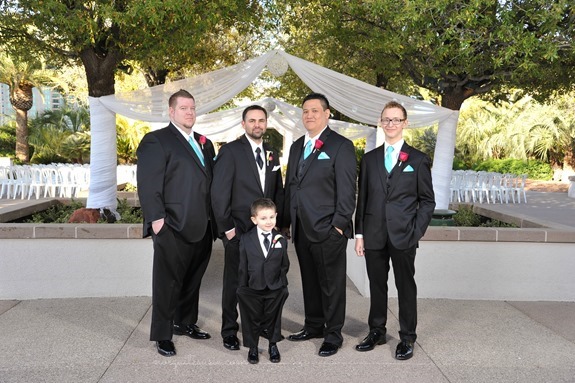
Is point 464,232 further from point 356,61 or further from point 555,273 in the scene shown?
point 356,61

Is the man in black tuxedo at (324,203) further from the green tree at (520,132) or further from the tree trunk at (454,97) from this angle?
the green tree at (520,132)

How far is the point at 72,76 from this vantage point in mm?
25219

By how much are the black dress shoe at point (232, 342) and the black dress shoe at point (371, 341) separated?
37.4 inches

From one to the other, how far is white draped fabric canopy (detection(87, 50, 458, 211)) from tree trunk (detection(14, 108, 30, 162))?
19.0m

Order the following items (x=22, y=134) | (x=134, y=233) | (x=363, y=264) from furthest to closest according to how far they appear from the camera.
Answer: (x=22, y=134)
(x=363, y=264)
(x=134, y=233)

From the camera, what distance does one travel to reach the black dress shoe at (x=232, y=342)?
14.8 feet

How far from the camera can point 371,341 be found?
457cm

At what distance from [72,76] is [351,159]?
23.6 meters

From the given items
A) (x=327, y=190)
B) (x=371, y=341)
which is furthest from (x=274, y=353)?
(x=327, y=190)

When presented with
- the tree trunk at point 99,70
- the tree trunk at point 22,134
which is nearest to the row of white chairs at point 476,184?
the tree trunk at point 99,70

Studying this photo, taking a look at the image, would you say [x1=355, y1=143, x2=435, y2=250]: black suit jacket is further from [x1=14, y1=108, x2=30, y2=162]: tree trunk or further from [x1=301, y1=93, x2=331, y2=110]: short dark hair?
[x1=14, y1=108, x2=30, y2=162]: tree trunk

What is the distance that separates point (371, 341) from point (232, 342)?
1.11m

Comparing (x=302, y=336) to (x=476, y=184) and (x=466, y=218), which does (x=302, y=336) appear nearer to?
(x=466, y=218)

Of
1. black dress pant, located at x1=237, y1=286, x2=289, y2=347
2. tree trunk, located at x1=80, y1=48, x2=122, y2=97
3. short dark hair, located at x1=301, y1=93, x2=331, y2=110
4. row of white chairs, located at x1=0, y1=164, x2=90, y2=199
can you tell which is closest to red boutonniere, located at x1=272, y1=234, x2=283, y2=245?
black dress pant, located at x1=237, y1=286, x2=289, y2=347
